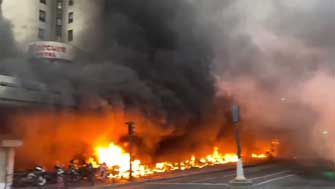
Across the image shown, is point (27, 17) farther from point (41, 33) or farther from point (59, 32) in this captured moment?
point (59, 32)

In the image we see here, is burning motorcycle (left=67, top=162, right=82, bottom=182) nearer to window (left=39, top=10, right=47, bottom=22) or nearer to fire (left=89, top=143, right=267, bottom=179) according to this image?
fire (left=89, top=143, right=267, bottom=179)

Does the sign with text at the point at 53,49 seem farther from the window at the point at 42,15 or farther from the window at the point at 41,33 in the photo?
the window at the point at 42,15

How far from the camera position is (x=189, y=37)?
78.3ft

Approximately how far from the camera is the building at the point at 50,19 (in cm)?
2937

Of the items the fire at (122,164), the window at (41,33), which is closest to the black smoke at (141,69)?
the fire at (122,164)

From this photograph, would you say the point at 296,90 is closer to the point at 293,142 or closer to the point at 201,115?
the point at 293,142

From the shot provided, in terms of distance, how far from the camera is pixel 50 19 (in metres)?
44.1

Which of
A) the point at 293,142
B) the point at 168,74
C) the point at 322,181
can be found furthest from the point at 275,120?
the point at 322,181

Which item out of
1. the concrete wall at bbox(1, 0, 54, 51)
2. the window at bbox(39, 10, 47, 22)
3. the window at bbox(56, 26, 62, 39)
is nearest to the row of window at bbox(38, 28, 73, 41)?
the concrete wall at bbox(1, 0, 54, 51)

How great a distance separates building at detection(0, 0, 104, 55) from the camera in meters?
29.4

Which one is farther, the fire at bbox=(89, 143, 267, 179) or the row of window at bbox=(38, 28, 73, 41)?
the row of window at bbox=(38, 28, 73, 41)

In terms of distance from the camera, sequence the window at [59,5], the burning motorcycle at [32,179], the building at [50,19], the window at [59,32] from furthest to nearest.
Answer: the window at [59,5] < the window at [59,32] < the building at [50,19] < the burning motorcycle at [32,179]

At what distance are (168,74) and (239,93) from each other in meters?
4.24

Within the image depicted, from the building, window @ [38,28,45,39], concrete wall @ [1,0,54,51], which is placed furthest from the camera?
window @ [38,28,45,39]
